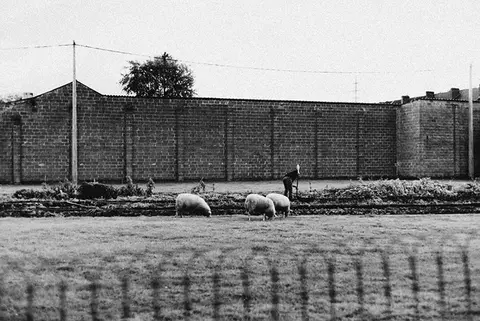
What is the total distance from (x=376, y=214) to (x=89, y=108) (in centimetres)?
1952

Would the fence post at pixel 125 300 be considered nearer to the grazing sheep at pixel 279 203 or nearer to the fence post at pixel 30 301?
the fence post at pixel 30 301

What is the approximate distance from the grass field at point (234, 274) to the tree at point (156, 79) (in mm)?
47109

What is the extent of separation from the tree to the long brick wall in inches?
933

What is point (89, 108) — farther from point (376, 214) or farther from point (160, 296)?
point (160, 296)

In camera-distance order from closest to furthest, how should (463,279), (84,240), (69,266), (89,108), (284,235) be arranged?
(463,279) → (69,266) → (84,240) → (284,235) → (89,108)

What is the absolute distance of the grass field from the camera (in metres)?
4.64

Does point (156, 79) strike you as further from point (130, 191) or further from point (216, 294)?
point (216, 294)

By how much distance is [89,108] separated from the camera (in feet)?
96.2

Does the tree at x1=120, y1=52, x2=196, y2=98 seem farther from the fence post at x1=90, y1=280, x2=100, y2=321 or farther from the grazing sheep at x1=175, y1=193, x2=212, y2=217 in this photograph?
the fence post at x1=90, y1=280, x2=100, y2=321

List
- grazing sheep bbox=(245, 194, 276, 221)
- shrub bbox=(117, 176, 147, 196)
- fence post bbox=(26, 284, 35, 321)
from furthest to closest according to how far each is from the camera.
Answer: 1. shrub bbox=(117, 176, 147, 196)
2. grazing sheep bbox=(245, 194, 276, 221)
3. fence post bbox=(26, 284, 35, 321)

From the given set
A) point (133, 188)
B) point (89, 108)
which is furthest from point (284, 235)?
point (89, 108)

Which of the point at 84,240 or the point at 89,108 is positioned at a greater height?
the point at 89,108

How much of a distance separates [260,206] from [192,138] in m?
19.8

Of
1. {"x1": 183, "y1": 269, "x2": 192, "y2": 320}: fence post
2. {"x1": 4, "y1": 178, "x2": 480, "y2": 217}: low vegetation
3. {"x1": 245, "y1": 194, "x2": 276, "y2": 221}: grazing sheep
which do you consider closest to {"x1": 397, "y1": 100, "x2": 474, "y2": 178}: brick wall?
{"x1": 4, "y1": 178, "x2": 480, "y2": 217}: low vegetation
